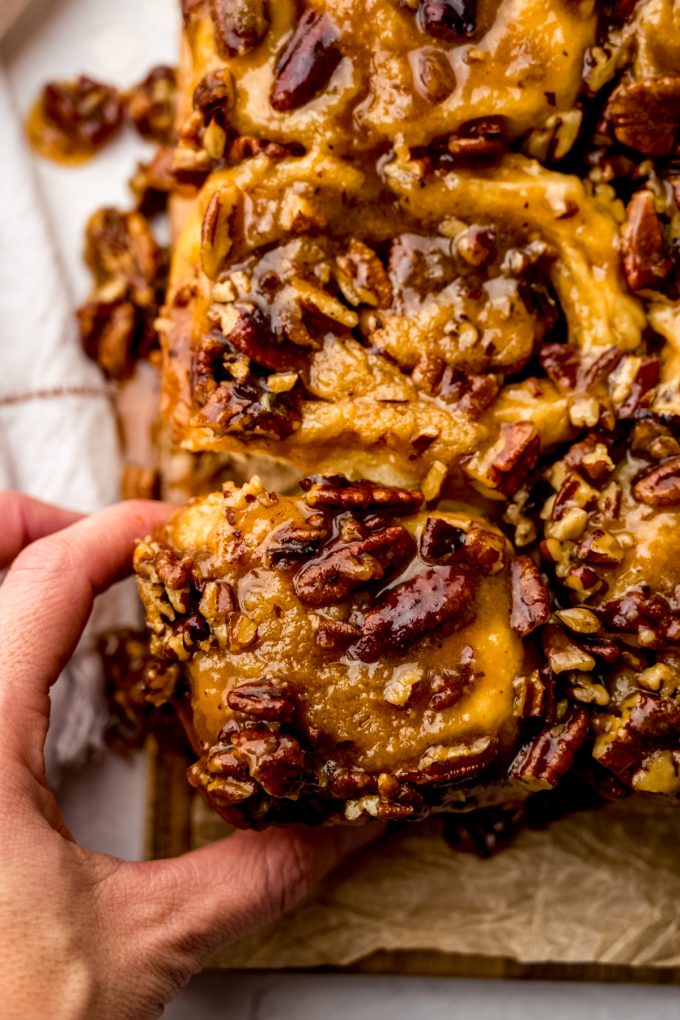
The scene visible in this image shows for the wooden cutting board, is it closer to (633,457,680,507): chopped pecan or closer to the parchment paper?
the parchment paper

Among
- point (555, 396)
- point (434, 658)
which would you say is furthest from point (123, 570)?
point (555, 396)

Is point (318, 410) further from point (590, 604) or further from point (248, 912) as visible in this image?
point (248, 912)

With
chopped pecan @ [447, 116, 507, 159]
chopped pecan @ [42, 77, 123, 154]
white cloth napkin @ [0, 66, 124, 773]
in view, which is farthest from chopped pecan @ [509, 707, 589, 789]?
chopped pecan @ [42, 77, 123, 154]

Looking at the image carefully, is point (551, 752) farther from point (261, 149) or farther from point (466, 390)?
point (261, 149)

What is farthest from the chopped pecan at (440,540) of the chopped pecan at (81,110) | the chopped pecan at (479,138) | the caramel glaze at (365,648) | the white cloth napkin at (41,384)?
the chopped pecan at (81,110)

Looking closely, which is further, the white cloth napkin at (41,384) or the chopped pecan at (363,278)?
the white cloth napkin at (41,384)

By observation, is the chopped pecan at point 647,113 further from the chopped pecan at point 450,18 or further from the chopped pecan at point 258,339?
the chopped pecan at point 258,339

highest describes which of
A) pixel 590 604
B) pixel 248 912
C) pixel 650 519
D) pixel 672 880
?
pixel 650 519
